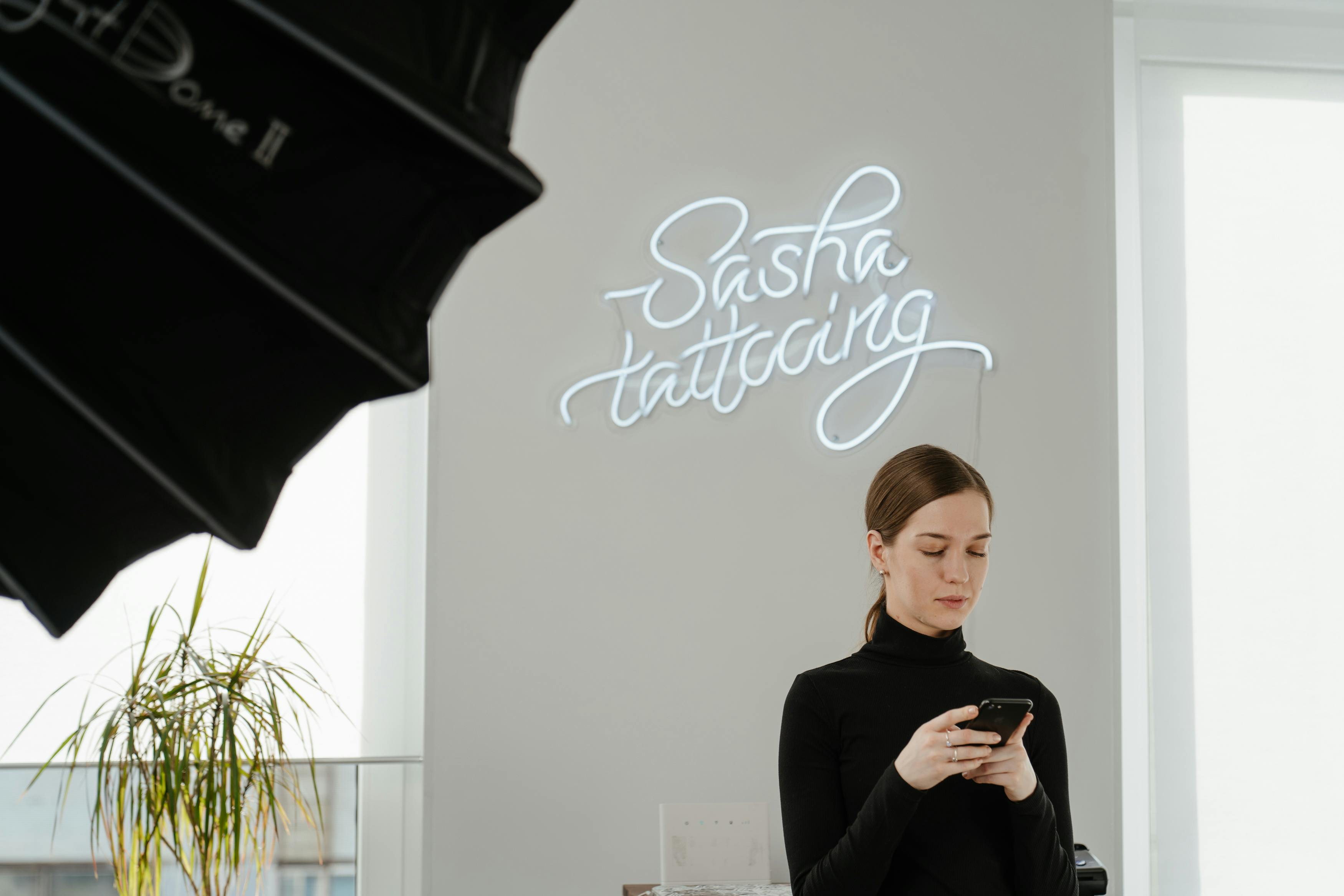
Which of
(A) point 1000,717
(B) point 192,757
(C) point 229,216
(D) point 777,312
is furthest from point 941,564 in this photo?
(B) point 192,757

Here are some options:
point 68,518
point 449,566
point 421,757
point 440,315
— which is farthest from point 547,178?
point 68,518

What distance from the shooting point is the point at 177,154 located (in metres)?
0.54

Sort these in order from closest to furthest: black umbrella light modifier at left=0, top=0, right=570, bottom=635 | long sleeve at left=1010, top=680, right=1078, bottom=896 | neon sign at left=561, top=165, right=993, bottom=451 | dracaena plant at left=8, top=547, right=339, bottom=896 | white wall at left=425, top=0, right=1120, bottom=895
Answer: black umbrella light modifier at left=0, top=0, right=570, bottom=635 → long sleeve at left=1010, top=680, right=1078, bottom=896 → dracaena plant at left=8, top=547, right=339, bottom=896 → white wall at left=425, top=0, right=1120, bottom=895 → neon sign at left=561, top=165, right=993, bottom=451

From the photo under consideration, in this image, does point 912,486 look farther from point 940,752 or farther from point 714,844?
point 714,844

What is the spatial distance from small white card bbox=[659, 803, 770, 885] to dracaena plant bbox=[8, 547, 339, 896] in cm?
87

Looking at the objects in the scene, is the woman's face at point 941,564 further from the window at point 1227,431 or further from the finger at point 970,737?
the window at point 1227,431

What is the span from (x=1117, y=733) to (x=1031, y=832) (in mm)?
2154

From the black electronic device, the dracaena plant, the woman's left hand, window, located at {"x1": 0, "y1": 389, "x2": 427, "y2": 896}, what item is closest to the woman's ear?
the woman's left hand

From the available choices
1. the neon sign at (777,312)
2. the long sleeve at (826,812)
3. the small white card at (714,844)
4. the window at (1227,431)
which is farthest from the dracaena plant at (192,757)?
the window at (1227,431)

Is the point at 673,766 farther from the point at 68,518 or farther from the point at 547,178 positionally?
the point at 68,518

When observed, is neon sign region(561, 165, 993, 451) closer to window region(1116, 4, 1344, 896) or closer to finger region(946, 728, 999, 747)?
window region(1116, 4, 1344, 896)

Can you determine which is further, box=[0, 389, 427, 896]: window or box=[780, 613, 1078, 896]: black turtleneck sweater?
box=[0, 389, 427, 896]: window

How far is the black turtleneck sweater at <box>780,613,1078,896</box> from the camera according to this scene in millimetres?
1481

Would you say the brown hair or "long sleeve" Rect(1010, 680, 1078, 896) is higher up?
the brown hair
